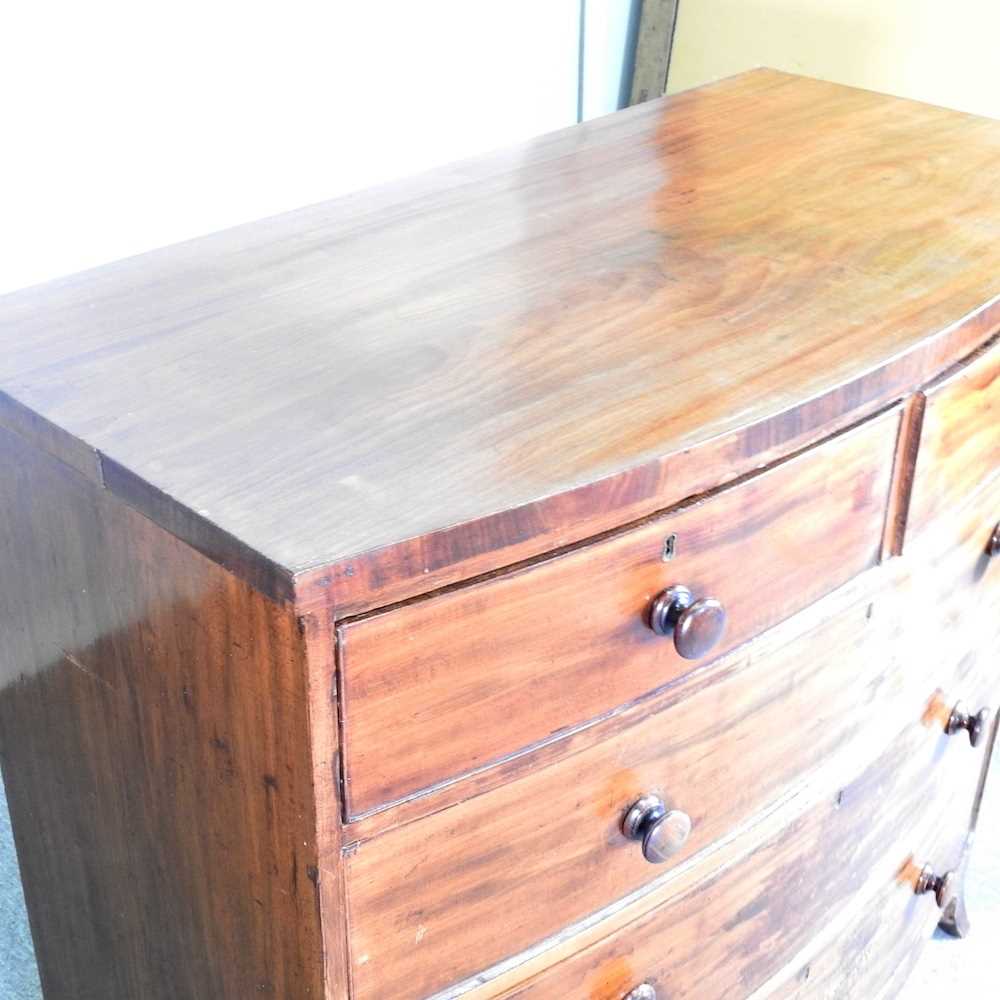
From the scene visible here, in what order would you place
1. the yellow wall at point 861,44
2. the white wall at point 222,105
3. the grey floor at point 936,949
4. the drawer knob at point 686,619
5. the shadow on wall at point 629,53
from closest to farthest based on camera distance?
the drawer knob at point 686,619 < the white wall at point 222,105 < the grey floor at point 936,949 < the yellow wall at point 861,44 < the shadow on wall at point 629,53

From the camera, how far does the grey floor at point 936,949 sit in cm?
154

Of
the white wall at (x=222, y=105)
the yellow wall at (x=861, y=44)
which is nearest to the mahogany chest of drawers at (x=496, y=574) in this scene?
the white wall at (x=222, y=105)

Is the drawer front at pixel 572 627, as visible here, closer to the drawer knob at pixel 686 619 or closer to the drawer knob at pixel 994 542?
the drawer knob at pixel 686 619

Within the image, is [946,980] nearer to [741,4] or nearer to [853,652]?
[853,652]

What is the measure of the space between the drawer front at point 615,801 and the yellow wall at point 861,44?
101 centimetres

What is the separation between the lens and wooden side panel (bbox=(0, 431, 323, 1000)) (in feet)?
2.56

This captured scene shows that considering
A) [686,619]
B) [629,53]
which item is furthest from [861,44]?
[686,619]

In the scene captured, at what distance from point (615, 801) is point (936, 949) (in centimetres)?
92

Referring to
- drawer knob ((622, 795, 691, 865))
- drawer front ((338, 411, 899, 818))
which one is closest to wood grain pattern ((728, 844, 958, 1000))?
drawer knob ((622, 795, 691, 865))

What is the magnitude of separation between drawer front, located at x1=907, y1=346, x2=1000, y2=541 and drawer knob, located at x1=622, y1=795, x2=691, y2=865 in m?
0.28

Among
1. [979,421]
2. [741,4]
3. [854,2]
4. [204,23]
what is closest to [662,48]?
[741,4]

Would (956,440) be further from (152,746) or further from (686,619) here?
(152,746)

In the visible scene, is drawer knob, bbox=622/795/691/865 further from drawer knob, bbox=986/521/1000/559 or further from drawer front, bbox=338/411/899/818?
drawer knob, bbox=986/521/1000/559

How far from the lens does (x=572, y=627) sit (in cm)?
82
